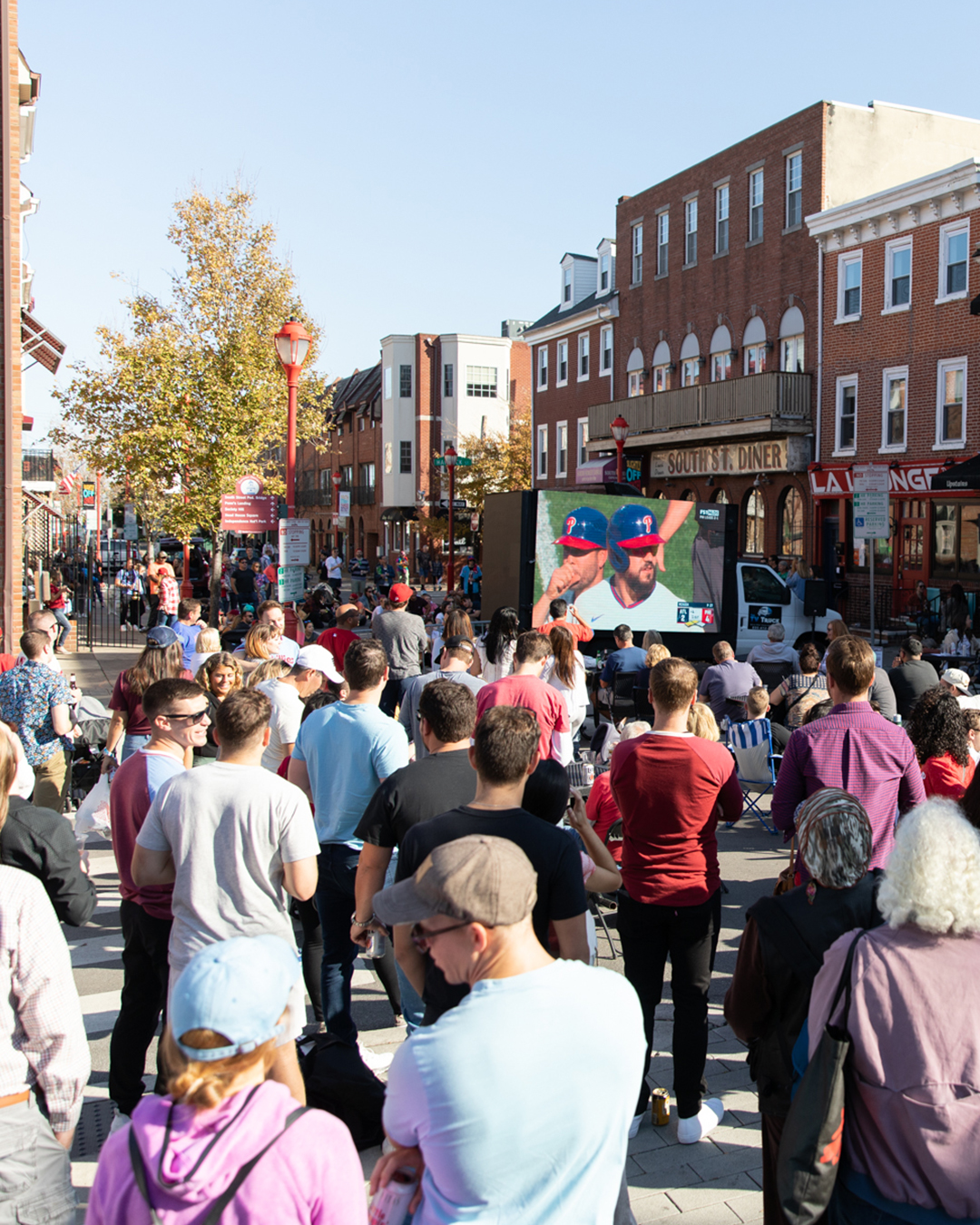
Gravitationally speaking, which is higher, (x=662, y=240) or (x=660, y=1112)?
(x=662, y=240)

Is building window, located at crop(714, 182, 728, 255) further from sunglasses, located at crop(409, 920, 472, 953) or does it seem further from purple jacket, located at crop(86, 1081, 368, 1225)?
purple jacket, located at crop(86, 1081, 368, 1225)

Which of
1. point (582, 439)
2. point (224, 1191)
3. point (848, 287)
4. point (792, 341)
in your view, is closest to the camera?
point (224, 1191)

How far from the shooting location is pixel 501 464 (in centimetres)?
4672

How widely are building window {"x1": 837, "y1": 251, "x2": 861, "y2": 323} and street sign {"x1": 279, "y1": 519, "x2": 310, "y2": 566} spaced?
66.7 ft

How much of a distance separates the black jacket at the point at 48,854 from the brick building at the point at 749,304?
27.7m

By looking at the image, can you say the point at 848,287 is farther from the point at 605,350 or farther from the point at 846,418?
the point at 605,350

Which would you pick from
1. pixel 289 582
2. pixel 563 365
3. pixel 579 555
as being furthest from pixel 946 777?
pixel 563 365

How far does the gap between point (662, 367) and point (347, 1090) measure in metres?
34.5

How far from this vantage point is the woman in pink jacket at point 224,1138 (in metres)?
1.84

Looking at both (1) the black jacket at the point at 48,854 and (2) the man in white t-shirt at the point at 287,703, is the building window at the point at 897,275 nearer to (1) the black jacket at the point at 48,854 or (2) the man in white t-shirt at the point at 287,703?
(2) the man in white t-shirt at the point at 287,703

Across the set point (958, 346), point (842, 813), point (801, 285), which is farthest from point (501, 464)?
point (842, 813)

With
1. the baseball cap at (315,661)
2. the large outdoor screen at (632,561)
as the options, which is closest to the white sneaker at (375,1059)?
the baseball cap at (315,661)

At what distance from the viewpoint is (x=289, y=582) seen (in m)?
13.1

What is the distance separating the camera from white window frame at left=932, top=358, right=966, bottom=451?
81.0ft
